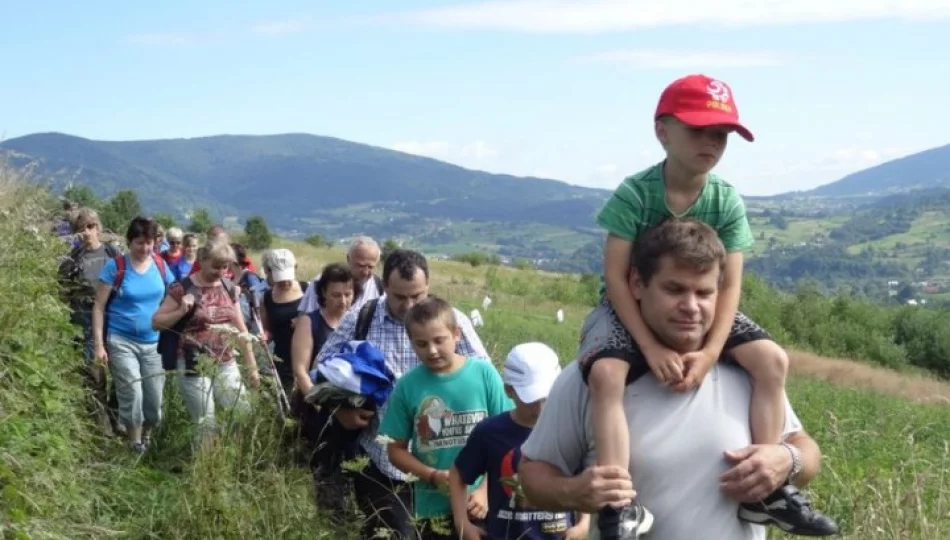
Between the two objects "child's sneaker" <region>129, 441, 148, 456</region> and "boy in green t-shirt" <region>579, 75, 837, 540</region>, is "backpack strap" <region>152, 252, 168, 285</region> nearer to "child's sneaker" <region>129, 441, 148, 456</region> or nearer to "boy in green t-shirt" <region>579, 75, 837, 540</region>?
"child's sneaker" <region>129, 441, 148, 456</region>

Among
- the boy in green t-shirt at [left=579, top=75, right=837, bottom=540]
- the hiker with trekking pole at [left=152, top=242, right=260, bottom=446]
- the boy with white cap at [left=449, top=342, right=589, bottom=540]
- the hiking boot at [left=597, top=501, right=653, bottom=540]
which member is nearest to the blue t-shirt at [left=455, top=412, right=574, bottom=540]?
the boy with white cap at [left=449, top=342, right=589, bottom=540]

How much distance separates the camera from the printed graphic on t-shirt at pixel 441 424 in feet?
17.1

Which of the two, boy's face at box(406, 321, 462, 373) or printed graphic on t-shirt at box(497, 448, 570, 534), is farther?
boy's face at box(406, 321, 462, 373)

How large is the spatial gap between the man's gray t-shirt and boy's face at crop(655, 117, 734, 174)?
0.60m

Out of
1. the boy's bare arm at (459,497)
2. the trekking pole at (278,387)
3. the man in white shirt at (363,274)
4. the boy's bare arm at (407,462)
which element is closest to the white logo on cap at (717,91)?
the boy's bare arm at (459,497)

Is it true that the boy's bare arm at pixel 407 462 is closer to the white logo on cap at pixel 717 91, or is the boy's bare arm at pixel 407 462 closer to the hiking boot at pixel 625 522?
the hiking boot at pixel 625 522

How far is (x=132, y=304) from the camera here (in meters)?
8.89

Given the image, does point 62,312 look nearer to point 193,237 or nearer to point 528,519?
point 193,237

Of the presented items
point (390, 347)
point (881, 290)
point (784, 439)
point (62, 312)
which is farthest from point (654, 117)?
point (881, 290)

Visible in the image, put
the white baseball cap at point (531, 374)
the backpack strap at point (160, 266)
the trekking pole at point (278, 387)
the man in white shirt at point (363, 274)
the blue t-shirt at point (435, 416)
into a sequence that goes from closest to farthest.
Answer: the white baseball cap at point (531, 374), the blue t-shirt at point (435, 416), the trekking pole at point (278, 387), the man in white shirt at point (363, 274), the backpack strap at point (160, 266)

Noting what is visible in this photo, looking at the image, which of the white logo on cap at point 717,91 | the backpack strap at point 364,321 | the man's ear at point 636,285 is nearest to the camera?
the man's ear at point 636,285

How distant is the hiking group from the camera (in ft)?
9.77

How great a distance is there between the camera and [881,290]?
17488cm

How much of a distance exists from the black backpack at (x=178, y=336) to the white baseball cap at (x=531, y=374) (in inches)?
159
